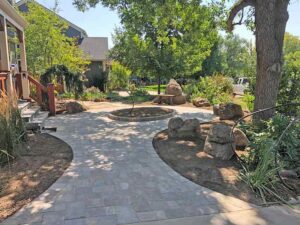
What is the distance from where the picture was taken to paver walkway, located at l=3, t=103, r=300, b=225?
3484mm

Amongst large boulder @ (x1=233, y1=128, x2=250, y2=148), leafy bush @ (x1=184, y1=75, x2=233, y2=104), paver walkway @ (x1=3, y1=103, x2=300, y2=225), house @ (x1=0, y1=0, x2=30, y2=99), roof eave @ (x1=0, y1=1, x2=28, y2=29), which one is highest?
roof eave @ (x1=0, y1=1, x2=28, y2=29)

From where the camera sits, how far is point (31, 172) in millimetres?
4914

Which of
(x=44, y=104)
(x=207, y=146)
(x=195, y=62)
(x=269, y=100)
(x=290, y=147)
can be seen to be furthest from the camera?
(x=195, y=62)

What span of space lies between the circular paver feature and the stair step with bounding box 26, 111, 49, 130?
220cm

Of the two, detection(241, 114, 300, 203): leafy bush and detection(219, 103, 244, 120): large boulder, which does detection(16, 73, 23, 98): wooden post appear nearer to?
detection(219, 103, 244, 120): large boulder

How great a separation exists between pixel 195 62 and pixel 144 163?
39.6ft

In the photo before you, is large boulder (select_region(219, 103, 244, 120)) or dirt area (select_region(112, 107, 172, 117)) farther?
dirt area (select_region(112, 107, 172, 117))

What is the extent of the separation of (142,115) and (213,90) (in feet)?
18.4

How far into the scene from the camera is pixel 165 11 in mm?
9750

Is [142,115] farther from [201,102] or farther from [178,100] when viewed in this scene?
[178,100]

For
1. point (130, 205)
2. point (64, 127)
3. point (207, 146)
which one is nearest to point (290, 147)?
point (207, 146)

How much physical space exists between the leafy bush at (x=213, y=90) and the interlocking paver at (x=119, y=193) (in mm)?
8157

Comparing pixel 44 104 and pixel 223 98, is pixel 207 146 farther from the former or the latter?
pixel 223 98

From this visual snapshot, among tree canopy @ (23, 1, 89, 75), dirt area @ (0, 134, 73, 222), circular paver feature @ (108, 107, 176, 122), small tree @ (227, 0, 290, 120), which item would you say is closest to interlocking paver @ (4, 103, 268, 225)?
dirt area @ (0, 134, 73, 222)
